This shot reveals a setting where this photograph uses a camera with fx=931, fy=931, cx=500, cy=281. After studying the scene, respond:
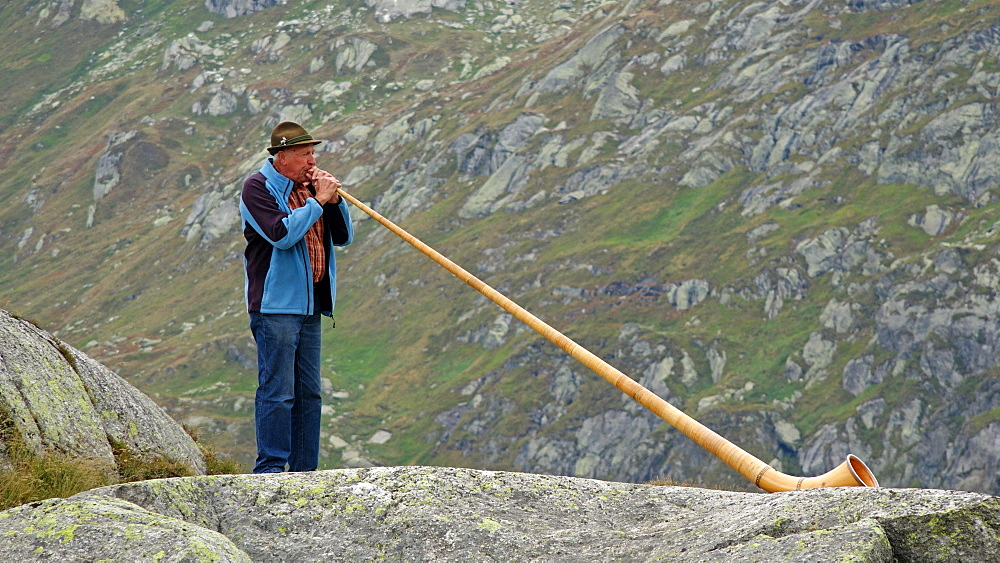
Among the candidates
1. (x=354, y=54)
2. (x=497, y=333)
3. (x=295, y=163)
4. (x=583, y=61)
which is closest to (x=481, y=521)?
(x=295, y=163)

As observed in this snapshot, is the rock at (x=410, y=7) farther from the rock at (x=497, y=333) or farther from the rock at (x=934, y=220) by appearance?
the rock at (x=934, y=220)

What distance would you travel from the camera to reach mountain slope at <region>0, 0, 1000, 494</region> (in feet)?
330

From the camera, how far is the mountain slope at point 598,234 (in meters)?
100

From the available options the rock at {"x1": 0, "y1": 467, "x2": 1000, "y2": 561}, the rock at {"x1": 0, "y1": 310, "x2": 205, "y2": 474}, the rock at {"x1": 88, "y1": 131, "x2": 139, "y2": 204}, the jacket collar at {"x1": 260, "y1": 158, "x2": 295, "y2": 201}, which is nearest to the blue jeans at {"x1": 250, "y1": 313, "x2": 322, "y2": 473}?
the jacket collar at {"x1": 260, "y1": 158, "x2": 295, "y2": 201}

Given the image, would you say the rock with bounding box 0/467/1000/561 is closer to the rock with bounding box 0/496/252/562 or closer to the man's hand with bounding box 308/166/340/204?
the rock with bounding box 0/496/252/562

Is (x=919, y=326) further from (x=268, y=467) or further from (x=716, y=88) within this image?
(x=268, y=467)

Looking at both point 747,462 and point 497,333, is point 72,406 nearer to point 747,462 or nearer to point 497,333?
point 747,462

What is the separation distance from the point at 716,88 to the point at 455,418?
221 ft

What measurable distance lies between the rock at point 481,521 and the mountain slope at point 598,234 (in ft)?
229

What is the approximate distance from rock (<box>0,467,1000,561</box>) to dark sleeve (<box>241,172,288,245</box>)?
8.61ft

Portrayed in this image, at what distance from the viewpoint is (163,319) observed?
5571 inches

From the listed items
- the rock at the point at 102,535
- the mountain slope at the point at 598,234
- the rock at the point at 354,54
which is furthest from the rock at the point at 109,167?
the rock at the point at 102,535

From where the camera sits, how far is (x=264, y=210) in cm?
875

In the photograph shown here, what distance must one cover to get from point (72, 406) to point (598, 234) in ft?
410
